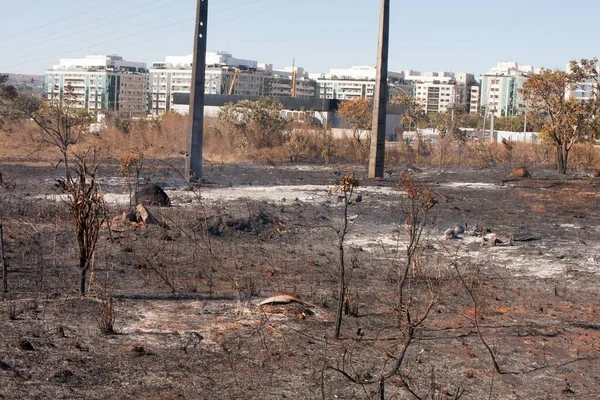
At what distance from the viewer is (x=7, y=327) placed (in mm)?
7219

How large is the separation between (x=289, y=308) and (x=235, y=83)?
124193mm

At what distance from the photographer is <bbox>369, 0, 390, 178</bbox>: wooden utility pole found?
2189 centimetres

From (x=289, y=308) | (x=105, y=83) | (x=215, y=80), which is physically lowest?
(x=289, y=308)

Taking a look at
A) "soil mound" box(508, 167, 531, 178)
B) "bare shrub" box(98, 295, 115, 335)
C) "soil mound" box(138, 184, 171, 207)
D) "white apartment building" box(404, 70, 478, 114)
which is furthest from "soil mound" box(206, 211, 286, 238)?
"white apartment building" box(404, 70, 478, 114)

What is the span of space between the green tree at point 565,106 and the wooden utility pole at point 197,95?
9.88 m

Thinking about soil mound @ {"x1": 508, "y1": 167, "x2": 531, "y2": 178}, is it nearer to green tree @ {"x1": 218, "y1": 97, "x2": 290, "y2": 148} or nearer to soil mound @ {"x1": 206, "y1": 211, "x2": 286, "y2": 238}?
soil mound @ {"x1": 206, "y1": 211, "x2": 286, "y2": 238}

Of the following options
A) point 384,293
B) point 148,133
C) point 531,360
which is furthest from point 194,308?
point 148,133

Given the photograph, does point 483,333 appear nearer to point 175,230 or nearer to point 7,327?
point 7,327

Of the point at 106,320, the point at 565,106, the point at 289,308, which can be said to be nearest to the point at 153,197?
the point at 289,308

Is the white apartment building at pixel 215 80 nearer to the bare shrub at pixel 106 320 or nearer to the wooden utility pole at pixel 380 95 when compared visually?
the wooden utility pole at pixel 380 95

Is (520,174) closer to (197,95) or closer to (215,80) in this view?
(197,95)

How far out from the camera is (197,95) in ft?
67.5

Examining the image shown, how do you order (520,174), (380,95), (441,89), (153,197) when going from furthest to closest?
(441,89) → (520,174) → (380,95) → (153,197)

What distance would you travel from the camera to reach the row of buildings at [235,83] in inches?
4520
